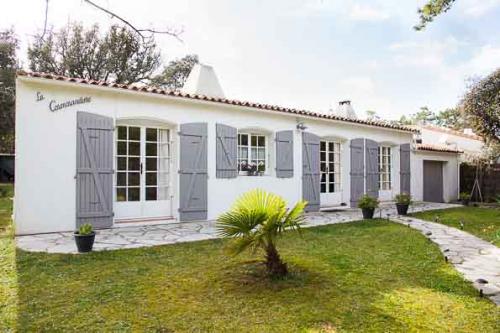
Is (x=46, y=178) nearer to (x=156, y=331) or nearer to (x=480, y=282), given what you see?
(x=156, y=331)

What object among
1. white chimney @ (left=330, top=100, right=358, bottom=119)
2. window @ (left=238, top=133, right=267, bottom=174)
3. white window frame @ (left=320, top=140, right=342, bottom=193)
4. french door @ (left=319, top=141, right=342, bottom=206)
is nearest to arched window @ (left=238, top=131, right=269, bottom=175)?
window @ (left=238, top=133, right=267, bottom=174)

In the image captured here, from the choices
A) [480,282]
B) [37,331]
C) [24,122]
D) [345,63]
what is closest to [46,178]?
[24,122]

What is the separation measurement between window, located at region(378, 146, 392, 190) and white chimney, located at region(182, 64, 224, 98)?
5875mm

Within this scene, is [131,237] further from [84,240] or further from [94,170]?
[94,170]

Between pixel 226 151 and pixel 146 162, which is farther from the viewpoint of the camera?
pixel 226 151

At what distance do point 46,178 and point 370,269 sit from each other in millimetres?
5532

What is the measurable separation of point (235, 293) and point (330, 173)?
7820mm

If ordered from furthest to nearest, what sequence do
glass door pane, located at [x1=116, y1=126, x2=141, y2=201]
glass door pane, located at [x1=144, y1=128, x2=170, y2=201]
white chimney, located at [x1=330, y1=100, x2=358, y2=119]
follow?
white chimney, located at [x1=330, y1=100, x2=358, y2=119] → glass door pane, located at [x1=144, y1=128, x2=170, y2=201] → glass door pane, located at [x1=116, y1=126, x2=141, y2=201]

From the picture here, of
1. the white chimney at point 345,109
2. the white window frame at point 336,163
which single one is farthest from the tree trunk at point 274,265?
the white chimney at point 345,109

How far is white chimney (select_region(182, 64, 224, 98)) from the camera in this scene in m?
10.9

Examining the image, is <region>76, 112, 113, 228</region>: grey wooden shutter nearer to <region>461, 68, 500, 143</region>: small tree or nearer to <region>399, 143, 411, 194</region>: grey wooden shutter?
<region>399, 143, 411, 194</region>: grey wooden shutter

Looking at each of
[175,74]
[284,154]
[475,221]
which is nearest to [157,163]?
[284,154]

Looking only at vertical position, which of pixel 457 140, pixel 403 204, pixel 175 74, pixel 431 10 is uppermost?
pixel 175 74

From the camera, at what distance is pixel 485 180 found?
13.9 metres
